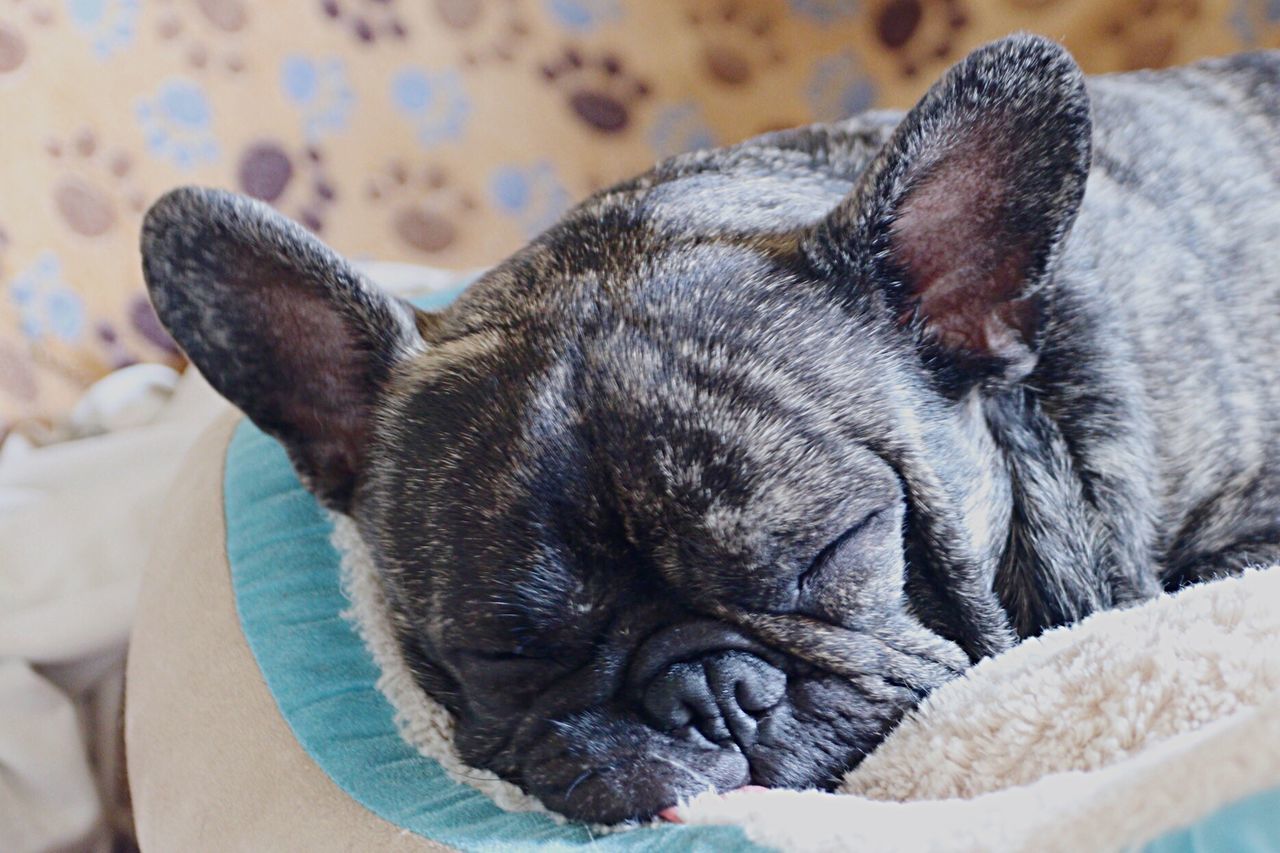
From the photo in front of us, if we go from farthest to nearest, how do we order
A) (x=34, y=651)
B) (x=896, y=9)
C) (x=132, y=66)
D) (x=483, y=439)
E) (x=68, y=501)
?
(x=896, y=9), (x=132, y=66), (x=68, y=501), (x=34, y=651), (x=483, y=439)

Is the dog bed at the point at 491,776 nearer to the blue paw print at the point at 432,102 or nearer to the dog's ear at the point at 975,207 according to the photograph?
the dog's ear at the point at 975,207

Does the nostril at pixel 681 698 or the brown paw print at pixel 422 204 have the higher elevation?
the nostril at pixel 681 698

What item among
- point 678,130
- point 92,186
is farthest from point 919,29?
point 92,186

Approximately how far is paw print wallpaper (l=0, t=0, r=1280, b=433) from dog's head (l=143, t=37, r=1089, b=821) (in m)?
1.42

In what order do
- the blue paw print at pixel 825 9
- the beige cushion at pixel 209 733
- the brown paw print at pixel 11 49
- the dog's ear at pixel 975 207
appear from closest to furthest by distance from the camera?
the dog's ear at pixel 975 207, the beige cushion at pixel 209 733, the brown paw print at pixel 11 49, the blue paw print at pixel 825 9

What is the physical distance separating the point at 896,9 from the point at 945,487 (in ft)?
6.70

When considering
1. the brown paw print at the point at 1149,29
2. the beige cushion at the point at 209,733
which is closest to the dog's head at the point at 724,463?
the beige cushion at the point at 209,733

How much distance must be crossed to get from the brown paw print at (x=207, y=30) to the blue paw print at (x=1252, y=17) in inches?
96.5

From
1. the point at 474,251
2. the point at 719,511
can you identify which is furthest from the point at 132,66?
the point at 719,511

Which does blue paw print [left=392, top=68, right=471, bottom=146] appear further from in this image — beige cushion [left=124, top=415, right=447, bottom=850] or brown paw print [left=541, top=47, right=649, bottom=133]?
beige cushion [left=124, top=415, right=447, bottom=850]

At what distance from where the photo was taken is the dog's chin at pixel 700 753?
49.4 inches

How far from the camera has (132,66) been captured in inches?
111

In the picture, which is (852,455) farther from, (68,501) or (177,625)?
(68,501)

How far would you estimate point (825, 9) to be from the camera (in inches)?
123
